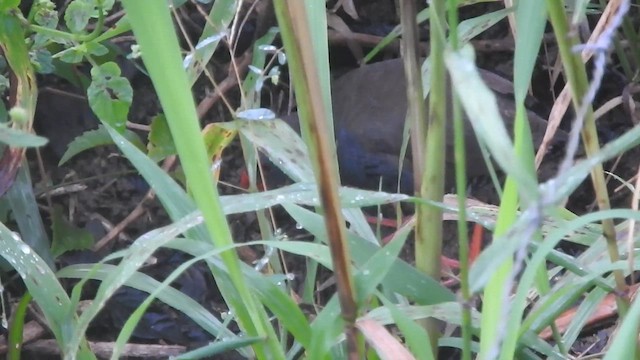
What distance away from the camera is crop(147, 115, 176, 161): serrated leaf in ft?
3.89

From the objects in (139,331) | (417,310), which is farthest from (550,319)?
(139,331)

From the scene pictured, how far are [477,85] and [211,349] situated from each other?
0.44 m

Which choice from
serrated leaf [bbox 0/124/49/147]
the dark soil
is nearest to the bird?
the dark soil

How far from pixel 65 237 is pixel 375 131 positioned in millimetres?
711

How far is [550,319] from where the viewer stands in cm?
78

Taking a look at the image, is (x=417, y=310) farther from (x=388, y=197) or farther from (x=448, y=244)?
(x=448, y=244)

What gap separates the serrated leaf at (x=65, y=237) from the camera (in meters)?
1.29

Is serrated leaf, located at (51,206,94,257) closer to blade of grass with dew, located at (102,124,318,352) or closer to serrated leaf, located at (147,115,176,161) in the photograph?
serrated leaf, located at (147,115,176,161)

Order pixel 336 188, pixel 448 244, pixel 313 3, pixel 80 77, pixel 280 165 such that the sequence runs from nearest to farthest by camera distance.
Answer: pixel 336 188, pixel 313 3, pixel 280 165, pixel 80 77, pixel 448 244

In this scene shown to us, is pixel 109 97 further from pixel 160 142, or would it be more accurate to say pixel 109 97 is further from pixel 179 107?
pixel 179 107

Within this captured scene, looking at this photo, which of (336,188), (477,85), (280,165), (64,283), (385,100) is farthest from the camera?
(385,100)

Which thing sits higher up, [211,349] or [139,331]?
[211,349]

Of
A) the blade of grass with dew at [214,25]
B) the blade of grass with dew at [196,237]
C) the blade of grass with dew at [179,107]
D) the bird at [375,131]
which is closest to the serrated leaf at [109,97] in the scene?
the blade of grass with dew at [214,25]

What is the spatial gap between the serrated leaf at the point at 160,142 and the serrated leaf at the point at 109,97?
113 mm
